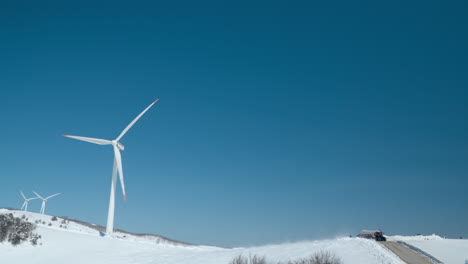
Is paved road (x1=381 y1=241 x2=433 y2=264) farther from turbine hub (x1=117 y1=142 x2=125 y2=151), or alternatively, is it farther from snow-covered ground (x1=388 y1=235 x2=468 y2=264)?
turbine hub (x1=117 y1=142 x2=125 y2=151)

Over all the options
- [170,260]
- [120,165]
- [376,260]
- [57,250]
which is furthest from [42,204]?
[376,260]

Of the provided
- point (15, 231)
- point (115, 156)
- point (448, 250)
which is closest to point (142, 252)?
point (15, 231)

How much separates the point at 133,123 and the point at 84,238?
25583 millimetres

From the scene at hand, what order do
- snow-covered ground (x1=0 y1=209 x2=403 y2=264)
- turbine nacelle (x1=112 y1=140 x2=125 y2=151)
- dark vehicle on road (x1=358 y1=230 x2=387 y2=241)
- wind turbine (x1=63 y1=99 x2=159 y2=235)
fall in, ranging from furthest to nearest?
turbine nacelle (x1=112 y1=140 x2=125 y2=151)
wind turbine (x1=63 y1=99 x2=159 y2=235)
dark vehicle on road (x1=358 y1=230 x2=387 y2=241)
snow-covered ground (x1=0 y1=209 x2=403 y2=264)

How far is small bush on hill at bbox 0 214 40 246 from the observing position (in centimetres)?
4538

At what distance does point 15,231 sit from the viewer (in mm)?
46219

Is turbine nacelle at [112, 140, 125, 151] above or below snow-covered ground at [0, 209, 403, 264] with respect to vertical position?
above

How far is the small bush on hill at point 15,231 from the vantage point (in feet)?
149

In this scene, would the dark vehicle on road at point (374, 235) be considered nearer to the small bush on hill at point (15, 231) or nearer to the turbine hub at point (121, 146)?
the small bush on hill at point (15, 231)

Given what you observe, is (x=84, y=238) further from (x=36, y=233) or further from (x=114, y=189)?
(x=114, y=189)

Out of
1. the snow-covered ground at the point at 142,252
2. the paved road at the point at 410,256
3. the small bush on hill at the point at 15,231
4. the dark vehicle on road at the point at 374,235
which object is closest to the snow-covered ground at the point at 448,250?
the paved road at the point at 410,256

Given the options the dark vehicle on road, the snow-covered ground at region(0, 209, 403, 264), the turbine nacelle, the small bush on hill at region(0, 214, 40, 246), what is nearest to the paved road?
the snow-covered ground at region(0, 209, 403, 264)

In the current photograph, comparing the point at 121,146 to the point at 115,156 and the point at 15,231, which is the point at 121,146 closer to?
the point at 115,156

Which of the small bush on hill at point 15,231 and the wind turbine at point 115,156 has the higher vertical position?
the wind turbine at point 115,156
